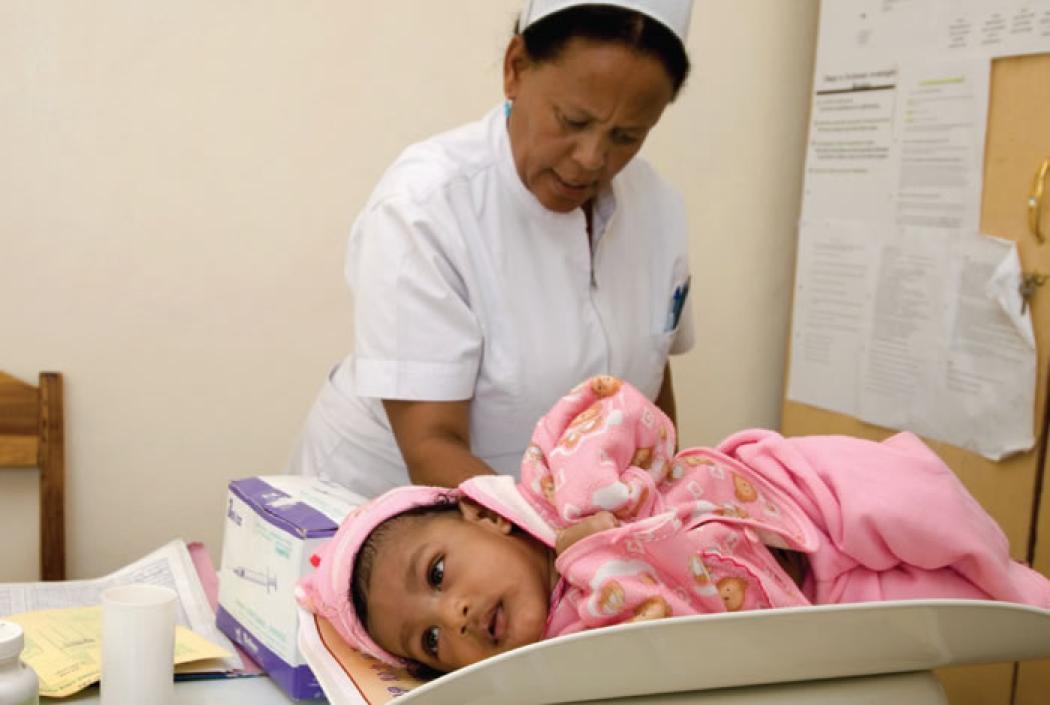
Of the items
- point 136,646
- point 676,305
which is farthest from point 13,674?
point 676,305

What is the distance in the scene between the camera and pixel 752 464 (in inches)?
44.9

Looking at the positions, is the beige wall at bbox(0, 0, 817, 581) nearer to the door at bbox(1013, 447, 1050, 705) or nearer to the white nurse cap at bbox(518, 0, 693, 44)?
the white nurse cap at bbox(518, 0, 693, 44)

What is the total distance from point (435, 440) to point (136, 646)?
0.50m

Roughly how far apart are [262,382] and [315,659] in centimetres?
131

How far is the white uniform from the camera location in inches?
56.5

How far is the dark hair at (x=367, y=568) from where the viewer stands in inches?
38.5

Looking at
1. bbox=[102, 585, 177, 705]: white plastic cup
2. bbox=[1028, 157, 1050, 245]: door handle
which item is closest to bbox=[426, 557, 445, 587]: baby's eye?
bbox=[102, 585, 177, 705]: white plastic cup

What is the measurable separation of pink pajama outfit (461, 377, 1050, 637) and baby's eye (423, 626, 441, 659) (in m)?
0.10

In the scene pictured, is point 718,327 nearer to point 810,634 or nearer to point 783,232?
point 783,232

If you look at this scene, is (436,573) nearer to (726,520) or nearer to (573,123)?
(726,520)

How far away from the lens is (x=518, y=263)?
5.04 feet

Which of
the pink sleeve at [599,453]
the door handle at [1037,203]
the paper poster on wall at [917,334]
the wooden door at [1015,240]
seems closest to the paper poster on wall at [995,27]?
the wooden door at [1015,240]

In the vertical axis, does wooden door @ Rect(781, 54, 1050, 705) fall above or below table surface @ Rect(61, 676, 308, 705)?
above

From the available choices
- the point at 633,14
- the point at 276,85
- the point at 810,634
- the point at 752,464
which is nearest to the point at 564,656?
the point at 810,634
